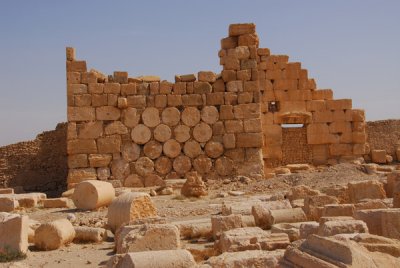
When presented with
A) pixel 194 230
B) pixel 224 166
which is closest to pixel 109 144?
pixel 224 166

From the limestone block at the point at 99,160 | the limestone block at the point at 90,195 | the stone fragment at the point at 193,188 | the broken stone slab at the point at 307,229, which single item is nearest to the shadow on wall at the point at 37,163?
the limestone block at the point at 99,160

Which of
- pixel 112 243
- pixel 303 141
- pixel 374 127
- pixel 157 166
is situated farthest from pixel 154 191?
pixel 374 127

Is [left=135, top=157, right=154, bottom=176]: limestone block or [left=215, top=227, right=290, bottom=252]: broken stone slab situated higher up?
[left=135, top=157, right=154, bottom=176]: limestone block

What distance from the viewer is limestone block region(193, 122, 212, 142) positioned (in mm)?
14328

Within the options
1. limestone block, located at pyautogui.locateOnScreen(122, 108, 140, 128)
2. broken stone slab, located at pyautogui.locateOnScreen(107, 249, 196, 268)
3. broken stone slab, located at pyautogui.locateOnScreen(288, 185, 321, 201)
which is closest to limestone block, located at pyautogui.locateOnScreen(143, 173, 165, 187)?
limestone block, located at pyautogui.locateOnScreen(122, 108, 140, 128)

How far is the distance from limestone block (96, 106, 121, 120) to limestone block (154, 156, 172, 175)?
172cm

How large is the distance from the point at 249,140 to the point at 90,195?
567cm

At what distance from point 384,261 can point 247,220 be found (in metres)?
3.90

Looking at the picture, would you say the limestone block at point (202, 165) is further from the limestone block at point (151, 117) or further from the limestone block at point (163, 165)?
the limestone block at point (151, 117)

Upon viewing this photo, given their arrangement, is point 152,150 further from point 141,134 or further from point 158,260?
point 158,260

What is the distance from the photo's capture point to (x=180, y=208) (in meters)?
10.2

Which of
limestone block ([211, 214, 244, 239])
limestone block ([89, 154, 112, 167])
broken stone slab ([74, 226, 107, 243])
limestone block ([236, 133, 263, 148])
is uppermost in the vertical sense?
limestone block ([236, 133, 263, 148])

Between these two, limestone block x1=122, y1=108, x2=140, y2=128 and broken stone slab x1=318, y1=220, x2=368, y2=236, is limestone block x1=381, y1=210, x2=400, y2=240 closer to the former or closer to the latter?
broken stone slab x1=318, y1=220, x2=368, y2=236

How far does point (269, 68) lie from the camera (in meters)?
18.6
